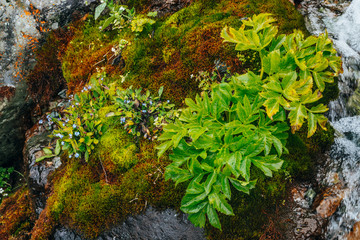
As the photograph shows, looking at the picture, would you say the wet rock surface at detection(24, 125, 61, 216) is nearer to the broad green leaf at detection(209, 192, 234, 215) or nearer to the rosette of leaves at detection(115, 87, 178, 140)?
the rosette of leaves at detection(115, 87, 178, 140)

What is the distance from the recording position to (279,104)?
8.17 ft

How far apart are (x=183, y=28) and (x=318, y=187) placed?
2.90 m

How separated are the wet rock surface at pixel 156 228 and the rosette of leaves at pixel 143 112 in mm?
959

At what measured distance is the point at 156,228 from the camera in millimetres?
2771

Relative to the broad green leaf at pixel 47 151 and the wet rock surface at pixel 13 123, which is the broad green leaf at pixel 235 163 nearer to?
the broad green leaf at pixel 47 151

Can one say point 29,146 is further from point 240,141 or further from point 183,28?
point 240,141

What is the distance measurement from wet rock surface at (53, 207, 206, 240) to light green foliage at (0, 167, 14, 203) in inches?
142

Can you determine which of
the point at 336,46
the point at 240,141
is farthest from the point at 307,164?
the point at 336,46

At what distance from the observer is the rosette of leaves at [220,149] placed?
2219mm

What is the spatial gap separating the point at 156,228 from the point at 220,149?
47.8 inches

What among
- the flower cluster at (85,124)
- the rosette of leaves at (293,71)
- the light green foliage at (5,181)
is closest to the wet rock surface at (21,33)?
the light green foliage at (5,181)

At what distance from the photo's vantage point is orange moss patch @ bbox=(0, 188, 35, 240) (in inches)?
157

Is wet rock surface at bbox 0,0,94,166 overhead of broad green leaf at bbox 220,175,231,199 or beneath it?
overhead

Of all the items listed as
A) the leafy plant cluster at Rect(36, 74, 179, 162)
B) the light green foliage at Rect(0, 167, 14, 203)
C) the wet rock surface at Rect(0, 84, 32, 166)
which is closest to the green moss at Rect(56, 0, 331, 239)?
the leafy plant cluster at Rect(36, 74, 179, 162)
